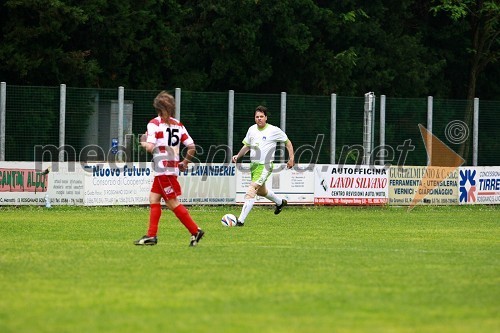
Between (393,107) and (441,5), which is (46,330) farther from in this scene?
(441,5)

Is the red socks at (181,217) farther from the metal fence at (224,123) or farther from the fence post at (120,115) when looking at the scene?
the fence post at (120,115)

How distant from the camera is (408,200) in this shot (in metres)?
30.8

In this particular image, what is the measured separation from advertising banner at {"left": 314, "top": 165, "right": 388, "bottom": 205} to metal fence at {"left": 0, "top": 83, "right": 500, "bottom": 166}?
2.77 feet

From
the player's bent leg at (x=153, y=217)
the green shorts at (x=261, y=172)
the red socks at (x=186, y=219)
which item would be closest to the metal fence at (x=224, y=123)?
the green shorts at (x=261, y=172)

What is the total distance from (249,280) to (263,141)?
425 inches

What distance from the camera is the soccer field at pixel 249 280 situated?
8.95 m

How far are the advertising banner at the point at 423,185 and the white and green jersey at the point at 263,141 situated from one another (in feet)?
29.1

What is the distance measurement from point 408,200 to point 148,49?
1023cm

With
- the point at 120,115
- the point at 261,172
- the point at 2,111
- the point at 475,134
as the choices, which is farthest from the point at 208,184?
the point at 475,134

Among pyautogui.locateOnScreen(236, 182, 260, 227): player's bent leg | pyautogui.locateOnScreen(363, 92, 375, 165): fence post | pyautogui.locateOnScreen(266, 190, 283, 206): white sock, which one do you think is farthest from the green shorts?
pyautogui.locateOnScreen(363, 92, 375, 165): fence post

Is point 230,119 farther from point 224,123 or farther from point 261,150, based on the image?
point 261,150

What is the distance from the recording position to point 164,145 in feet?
50.9

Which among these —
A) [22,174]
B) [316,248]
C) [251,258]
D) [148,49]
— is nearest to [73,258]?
[251,258]

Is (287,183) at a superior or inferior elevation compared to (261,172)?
inferior
